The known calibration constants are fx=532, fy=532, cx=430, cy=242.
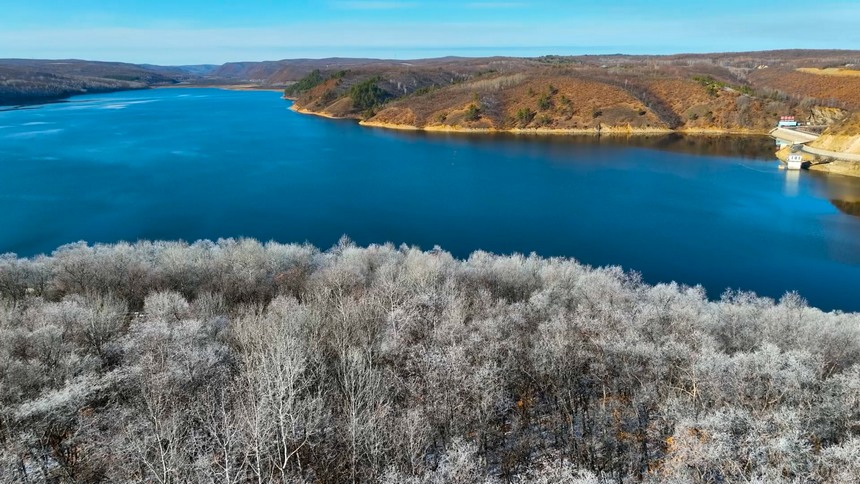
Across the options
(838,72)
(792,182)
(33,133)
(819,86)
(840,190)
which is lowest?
(840,190)

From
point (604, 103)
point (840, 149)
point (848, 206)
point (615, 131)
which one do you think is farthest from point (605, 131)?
point (848, 206)

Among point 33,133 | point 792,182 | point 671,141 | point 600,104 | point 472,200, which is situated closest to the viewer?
point 472,200

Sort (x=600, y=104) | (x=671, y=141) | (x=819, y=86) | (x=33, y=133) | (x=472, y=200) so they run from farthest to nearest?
(x=819, y=86) < (x=600, y=104) < (x=33, y=133) < (x=671, y=141) < (x=472, y=200)

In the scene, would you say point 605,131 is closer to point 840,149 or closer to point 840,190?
point 840,149

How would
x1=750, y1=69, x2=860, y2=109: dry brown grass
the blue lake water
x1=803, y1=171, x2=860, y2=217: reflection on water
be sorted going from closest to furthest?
1. the blue lake water
2. x1=803, y1=171, x2=860, y2=217: reflection on water
3. x1=750, y1=69, x2=860, y2=109: dry brown grass

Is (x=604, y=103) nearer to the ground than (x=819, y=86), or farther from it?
nearer to the ground

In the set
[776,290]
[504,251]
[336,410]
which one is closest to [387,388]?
[336,410]

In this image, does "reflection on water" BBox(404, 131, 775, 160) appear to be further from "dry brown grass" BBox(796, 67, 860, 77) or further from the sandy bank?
Result: "dry brown grass" BBox(796, 67, 860, 77)

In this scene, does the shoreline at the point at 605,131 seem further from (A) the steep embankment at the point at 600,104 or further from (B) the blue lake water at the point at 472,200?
(B) the blue lake water at the point at 472,200

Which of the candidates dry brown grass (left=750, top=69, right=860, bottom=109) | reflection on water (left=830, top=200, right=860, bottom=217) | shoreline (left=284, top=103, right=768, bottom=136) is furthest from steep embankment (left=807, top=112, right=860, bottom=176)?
dry brown grass (left=750, top=69, right=860, bottom=109)
